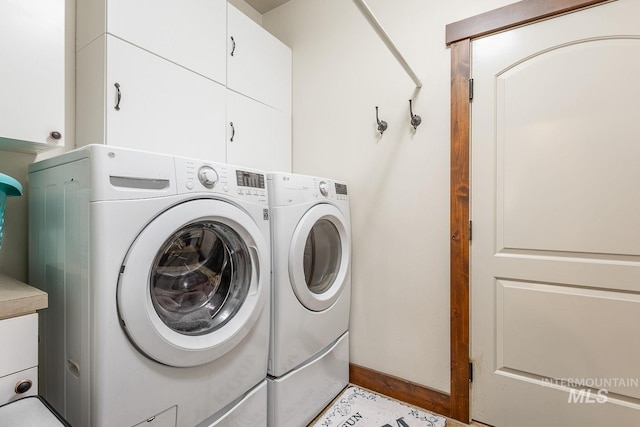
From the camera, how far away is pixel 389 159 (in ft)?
5.91

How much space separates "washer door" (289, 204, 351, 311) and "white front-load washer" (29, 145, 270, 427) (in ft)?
0.62

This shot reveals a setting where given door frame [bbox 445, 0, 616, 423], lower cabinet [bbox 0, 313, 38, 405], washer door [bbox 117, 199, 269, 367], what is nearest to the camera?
lower cabinet [bbox 0, 313, 38, 405]

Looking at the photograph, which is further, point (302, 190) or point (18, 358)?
point (302, 190)

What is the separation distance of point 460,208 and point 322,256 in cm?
78

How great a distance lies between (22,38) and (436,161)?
173 cm

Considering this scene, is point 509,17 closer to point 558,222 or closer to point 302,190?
point 558,222

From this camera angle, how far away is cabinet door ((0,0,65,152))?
97cm

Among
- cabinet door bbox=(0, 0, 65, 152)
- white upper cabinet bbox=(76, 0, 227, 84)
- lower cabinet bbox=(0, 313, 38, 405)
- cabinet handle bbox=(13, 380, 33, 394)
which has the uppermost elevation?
white upper cabinet bbox=(76, 0, 227, 84)

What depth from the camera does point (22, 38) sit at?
39.0 inches

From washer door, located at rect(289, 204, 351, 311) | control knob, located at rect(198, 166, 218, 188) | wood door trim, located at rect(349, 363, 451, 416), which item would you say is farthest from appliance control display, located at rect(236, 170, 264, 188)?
wood door trim, located at rect(349, 363, 451, 416)

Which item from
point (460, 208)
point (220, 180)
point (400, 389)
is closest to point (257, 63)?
point (220, 180)

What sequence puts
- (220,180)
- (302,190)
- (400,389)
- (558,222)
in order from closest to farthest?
1. (220,180)
2. (558,222)
3. (302,190)
4. (400,389)

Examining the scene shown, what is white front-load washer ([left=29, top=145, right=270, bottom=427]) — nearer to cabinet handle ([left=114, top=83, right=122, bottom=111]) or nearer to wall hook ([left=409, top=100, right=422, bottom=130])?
cabinet handle ([left=114, top=83, right=122, bottom=111])

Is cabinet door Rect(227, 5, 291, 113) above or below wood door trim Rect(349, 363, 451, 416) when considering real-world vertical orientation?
above
